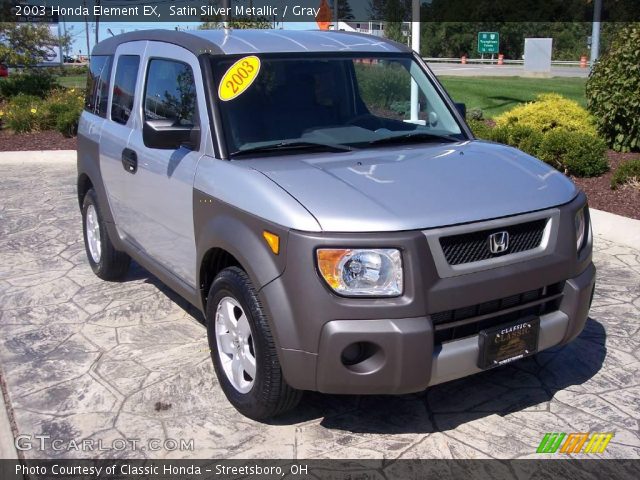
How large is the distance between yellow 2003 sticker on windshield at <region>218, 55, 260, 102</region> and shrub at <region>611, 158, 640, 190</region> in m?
5.61

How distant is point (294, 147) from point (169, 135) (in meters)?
0.71

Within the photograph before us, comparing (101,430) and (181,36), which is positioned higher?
(181,36)

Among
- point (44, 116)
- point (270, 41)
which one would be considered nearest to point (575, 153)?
point (270, 41)

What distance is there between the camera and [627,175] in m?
8.35

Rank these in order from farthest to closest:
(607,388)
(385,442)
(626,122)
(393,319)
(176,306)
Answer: (626,122), (176,306), (607,388), (385,442), (393,319)

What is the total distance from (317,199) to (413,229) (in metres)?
0.48

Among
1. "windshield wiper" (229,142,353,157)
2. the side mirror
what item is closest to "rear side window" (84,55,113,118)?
the side mirror

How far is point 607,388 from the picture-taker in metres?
4.28

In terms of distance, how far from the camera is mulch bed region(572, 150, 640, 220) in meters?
7.89

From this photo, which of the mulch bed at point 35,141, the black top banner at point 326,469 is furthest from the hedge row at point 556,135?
the mulch bed at point 35,141

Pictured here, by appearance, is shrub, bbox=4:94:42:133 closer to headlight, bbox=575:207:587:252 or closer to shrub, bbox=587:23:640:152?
shrub, bbox=587:23:640:152

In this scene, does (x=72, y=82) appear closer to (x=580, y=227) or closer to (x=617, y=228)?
(x=617, y=228)

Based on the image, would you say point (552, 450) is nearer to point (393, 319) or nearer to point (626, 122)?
point (393, 319)

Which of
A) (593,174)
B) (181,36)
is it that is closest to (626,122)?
(593,174)
